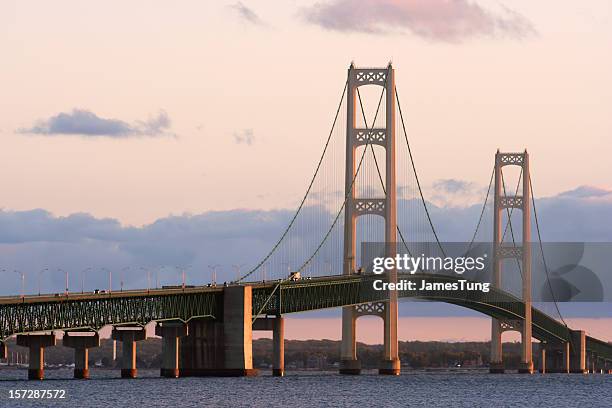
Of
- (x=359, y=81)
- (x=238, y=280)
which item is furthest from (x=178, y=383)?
(x=359, y=81)

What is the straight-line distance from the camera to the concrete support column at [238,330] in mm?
127500

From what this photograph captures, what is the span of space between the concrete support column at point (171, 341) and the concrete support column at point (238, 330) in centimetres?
335

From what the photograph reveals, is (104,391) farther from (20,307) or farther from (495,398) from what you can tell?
(495,398)

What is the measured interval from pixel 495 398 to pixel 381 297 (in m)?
33.0

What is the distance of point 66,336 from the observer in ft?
423

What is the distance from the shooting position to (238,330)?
127562mm

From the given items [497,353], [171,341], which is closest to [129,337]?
[171,341]

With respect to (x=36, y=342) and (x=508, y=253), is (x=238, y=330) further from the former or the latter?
(x=508, y=253)

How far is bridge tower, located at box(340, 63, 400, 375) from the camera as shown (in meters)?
139

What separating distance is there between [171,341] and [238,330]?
5.50m

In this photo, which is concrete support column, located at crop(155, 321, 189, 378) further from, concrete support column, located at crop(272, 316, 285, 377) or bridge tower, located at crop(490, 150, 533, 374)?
bridge tower, located at crop(490, 150, 533, 374)

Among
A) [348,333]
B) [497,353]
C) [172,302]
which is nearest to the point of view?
[172,302]

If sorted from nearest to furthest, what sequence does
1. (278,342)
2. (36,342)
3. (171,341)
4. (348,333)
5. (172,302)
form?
(36,342) → (172,302) → (171,341) → (278,342) → (348,333)

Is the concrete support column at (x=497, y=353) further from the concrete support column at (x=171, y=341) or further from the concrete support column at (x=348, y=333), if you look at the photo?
the concrete support column at (x=171, y=341)
